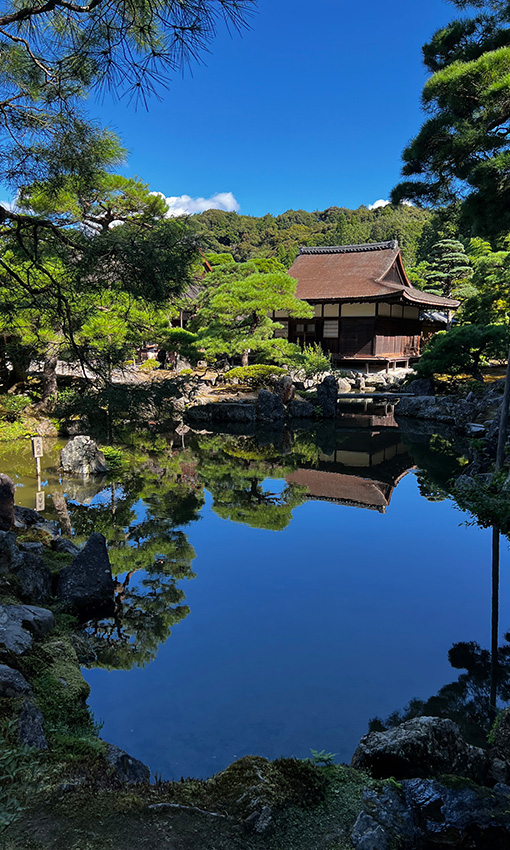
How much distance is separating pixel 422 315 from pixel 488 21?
2001cm

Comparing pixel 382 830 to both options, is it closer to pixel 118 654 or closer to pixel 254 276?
pixel 118 654

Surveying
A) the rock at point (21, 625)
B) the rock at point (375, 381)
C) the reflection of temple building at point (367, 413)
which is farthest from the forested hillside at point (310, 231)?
the rock at point (21, 625)

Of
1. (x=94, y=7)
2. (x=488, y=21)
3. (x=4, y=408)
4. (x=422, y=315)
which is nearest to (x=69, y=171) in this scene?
(x=94, y=7)

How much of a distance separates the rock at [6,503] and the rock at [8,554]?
0.86 metres

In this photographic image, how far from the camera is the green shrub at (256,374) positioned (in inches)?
723

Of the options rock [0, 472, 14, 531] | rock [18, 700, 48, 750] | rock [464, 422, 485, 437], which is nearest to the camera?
rock [18, 700, 48, 750]

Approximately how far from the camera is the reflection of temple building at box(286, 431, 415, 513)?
9.15m

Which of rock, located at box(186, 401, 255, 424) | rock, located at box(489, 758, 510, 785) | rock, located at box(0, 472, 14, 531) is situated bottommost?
rock, located at box(489, 758, 510, 785)

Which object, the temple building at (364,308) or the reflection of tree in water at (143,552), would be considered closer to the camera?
the reflection of tree in water at (143,552)

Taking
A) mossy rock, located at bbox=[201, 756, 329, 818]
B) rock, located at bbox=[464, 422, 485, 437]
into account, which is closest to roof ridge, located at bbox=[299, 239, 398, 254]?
rock, located at bbox=[464, 422, 485, 437]

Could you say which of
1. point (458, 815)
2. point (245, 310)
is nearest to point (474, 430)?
point (245, 310)

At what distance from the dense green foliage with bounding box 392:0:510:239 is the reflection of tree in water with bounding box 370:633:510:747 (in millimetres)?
4934

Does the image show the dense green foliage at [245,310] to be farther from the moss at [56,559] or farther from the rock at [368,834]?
the rock at [368,834]

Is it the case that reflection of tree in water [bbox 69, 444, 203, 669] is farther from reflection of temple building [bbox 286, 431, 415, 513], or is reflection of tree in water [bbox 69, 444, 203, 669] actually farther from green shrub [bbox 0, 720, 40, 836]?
reflection of temple building [bbox 286, 431, 415, 513]
